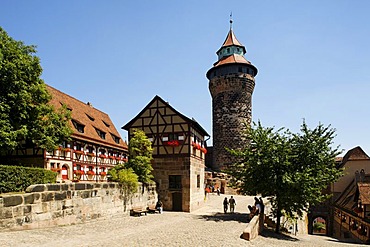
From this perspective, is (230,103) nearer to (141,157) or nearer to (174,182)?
(174,182)

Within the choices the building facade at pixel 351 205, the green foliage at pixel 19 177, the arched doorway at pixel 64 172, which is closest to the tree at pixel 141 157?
the green foliage at pixel 19 177

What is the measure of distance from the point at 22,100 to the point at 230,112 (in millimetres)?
28528

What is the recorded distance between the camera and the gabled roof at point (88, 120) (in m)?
25.5

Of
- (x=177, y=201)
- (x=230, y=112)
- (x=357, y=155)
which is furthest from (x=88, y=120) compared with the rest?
(x=357, y=155)

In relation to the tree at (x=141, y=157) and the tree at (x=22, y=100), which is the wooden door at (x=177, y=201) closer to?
the tree at (x=141, y=157)

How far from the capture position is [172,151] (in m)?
21.0

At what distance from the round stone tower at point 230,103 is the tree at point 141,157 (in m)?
21.6

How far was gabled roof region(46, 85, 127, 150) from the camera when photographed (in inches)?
1002

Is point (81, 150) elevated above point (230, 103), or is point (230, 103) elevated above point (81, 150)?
point (230, 103)

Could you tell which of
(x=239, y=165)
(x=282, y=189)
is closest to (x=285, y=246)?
(x=282, y=189)

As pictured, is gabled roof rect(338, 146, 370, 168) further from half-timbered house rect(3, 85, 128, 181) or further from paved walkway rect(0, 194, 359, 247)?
paved walkway rect(0, 194, 359, 247)

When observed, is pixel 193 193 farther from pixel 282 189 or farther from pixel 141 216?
pixel 282 189

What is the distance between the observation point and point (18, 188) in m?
13.9

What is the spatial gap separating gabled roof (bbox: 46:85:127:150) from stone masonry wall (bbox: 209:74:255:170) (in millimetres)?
14021
